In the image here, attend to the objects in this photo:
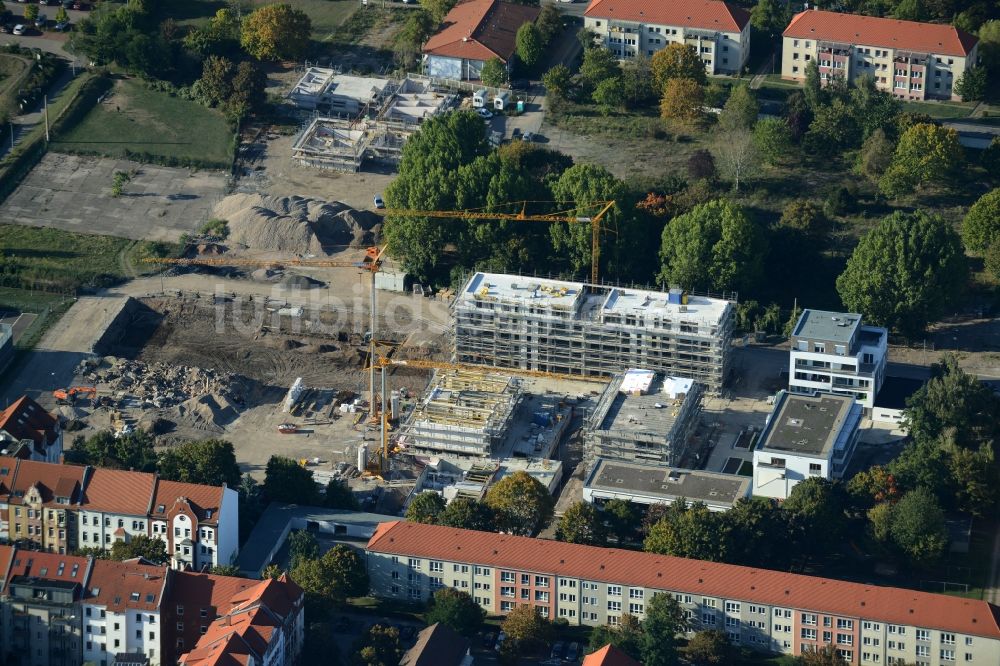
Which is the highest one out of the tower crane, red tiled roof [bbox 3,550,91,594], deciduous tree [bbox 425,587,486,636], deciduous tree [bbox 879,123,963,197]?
deciduous tree [bbox 879,123,963,197]

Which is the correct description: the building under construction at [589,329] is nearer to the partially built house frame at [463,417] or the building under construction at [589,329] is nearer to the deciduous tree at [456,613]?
the partially built house frame at [463,417]

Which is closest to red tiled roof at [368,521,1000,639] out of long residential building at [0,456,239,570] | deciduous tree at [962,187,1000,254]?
long residential building at [0,456,239,570]

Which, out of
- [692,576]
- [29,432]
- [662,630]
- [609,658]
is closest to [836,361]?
[692,576]

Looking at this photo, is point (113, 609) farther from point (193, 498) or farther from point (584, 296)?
point (584, 296)

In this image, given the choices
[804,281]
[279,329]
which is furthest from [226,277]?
[804,281]

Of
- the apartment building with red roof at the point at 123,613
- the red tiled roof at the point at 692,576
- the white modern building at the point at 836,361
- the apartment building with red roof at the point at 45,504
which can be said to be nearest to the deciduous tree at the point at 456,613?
the red tiled roof at the point at 692,576

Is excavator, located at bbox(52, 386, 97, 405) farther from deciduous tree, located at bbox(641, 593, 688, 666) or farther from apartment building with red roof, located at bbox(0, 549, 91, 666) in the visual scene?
deciduous tree, located at bbox(641, 593, 688, 666)
